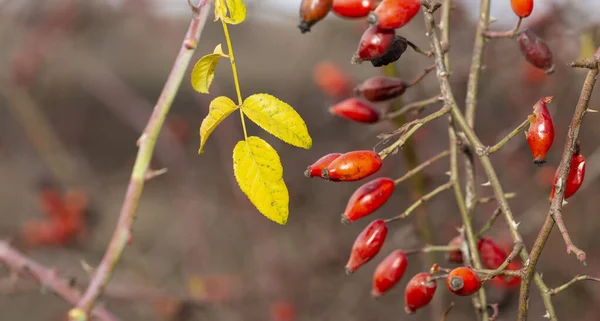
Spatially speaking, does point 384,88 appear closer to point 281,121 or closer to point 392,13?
point 392,13

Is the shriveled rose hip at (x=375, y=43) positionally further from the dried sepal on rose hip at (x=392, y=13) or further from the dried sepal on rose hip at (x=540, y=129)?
the dried sepal on rose hip at (x=540, y=129)

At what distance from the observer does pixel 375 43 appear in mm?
1082

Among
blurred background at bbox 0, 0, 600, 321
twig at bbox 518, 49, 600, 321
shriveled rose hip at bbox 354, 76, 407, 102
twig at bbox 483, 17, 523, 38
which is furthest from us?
blurred background at bbox 0, 0, 600, 321

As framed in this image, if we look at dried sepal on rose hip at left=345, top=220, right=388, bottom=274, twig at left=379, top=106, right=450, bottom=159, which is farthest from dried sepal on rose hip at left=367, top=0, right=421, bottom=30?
dried sepal on rose hip at left=345, top=220, right=388, bottom=274

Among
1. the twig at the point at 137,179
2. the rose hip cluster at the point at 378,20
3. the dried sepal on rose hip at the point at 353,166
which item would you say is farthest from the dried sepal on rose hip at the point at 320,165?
the twig at the point at 137,179

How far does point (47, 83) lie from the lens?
7.73 m

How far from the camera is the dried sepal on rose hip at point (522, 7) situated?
1.24 m

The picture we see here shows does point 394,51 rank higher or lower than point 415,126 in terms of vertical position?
higher

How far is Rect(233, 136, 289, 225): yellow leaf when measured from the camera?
0.97 m

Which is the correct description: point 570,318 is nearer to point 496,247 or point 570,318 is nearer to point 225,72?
point 496,247

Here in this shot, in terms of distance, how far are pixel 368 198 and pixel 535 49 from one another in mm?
441

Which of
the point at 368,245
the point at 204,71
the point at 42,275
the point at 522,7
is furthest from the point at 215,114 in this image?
the point at 42,275

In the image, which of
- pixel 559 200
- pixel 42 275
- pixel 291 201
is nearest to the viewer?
pixel 559 200

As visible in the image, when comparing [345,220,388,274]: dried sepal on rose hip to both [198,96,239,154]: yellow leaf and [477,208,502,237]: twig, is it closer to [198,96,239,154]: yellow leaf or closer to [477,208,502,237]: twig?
[477,208,502,237]: twig
